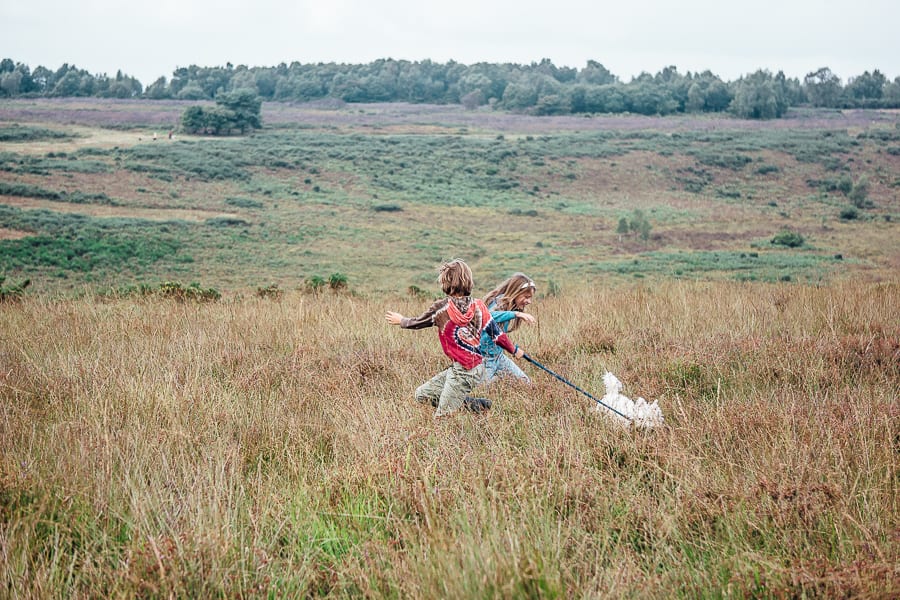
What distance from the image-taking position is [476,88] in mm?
105000

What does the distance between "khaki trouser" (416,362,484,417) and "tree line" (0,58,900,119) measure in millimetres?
79489

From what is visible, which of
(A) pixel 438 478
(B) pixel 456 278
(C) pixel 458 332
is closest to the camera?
(A) pixel 438 478

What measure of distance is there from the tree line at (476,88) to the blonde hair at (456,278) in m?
79.5

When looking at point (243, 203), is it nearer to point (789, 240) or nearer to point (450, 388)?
point (789, 240)

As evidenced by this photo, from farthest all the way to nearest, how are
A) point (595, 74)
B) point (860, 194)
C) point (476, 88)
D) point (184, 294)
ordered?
point (595, 74) < point (476, 88) < point (860, 194) < point (184, 294)

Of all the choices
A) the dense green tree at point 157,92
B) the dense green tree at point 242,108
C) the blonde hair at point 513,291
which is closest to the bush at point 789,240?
the blonde hair at point 513,291

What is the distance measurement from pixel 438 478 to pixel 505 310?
206 cm

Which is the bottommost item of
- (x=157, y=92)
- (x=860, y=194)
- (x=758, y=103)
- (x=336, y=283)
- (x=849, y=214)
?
(x=849, y=214)

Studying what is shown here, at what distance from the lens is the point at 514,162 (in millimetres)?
52594

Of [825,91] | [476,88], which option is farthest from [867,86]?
[476,88]

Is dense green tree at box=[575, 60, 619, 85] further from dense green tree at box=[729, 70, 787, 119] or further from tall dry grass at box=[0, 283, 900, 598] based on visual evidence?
tall dry grass at box=[0, 283, 900, 598]

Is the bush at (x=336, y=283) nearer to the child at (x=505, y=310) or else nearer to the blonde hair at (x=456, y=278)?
the child at (x=505, y=310)

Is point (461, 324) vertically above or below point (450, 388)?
above

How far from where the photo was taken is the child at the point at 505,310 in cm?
519
